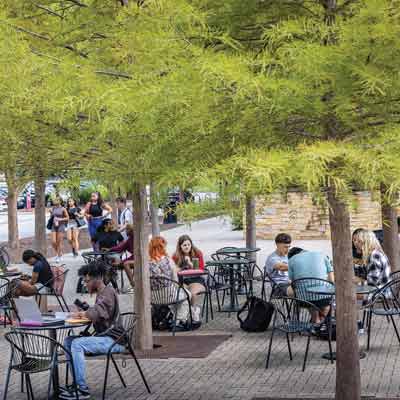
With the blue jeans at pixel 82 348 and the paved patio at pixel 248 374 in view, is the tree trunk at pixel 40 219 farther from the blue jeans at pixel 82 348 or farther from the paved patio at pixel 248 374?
the blue jeans at pixel 82 348

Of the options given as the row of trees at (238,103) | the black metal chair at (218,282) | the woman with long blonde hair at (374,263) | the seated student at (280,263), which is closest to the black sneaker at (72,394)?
the row of trees at (238,103)

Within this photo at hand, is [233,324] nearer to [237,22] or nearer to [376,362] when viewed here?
[376,362]

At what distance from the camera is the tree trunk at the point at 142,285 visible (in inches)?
486

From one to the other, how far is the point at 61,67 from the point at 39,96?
371 millimetres

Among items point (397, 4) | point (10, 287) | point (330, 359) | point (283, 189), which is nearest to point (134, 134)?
point (283, 189)

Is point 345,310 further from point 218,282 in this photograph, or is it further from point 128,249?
point 128,249

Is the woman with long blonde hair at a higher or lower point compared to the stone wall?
lower

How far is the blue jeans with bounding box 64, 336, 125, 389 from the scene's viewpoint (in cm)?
997

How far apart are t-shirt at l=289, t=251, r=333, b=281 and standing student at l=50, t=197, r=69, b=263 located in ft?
38.8

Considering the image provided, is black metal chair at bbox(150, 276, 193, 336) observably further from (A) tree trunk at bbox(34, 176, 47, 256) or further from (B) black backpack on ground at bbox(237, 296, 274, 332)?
(A) tree trunk at bbox(34, 176, 47, 256)

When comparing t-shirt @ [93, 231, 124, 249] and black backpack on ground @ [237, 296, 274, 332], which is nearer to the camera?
black backpack on ground @ [237, 296, 274, 332]

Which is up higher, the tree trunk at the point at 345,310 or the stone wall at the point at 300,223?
the stone wall at the point at 300,223

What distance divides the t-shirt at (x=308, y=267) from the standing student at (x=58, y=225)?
11.8 meters

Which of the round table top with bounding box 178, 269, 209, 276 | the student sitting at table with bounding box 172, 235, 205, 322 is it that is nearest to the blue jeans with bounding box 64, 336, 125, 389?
the round table top with bounding box 178, 269, 209, 276
